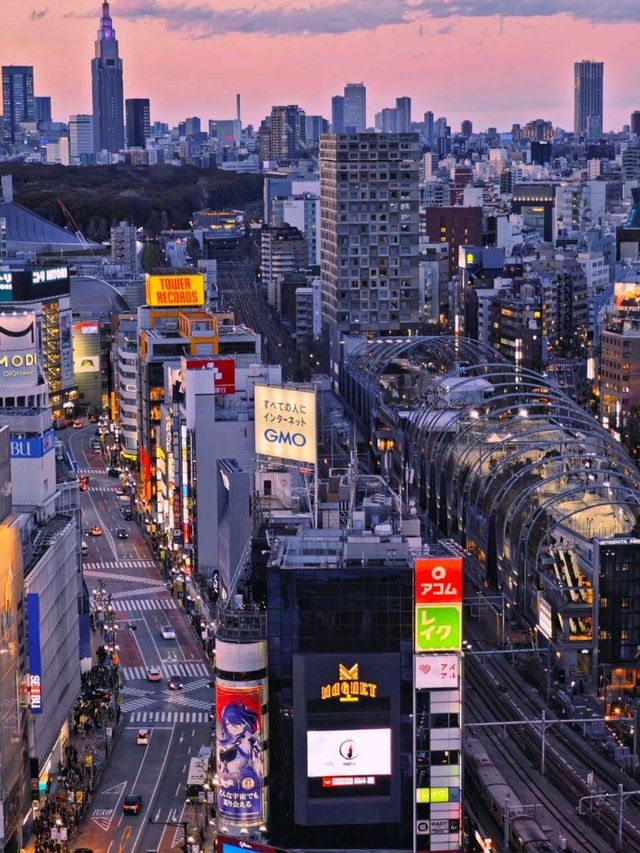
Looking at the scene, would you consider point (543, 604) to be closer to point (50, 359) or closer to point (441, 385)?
point (441, 385)

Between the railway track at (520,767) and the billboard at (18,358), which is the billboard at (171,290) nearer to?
the billboard at (18,358)

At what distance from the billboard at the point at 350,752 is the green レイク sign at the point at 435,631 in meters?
1.34

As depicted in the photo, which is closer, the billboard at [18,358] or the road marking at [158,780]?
the road marking at [158,780]

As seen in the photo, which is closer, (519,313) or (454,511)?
(454,511)

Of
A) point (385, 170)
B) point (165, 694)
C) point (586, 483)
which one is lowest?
point (165, 694)

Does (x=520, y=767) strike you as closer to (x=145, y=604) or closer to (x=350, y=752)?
(x=350, y=752)


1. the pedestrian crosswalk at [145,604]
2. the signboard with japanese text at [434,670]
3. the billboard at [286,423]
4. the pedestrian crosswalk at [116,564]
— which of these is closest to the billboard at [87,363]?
the pedestrian crosswalk at [116,564]

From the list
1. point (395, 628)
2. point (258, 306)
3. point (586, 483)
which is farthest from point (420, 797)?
point (258, 306)

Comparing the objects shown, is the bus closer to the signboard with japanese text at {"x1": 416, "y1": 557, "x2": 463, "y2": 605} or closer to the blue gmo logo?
the blue gmo logo

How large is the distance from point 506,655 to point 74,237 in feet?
299

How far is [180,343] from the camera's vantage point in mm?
60594

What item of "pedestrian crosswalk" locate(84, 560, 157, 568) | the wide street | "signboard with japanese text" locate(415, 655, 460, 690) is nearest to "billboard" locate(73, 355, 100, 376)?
the wide street

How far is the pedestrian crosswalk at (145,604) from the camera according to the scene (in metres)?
47.6

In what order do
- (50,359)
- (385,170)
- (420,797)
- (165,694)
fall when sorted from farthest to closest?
(385,170), (50,359), (165,694), (420,797)
